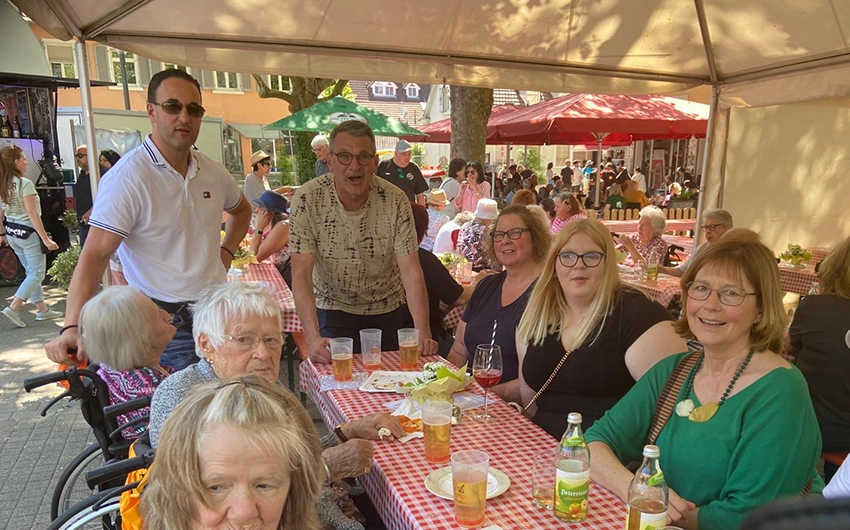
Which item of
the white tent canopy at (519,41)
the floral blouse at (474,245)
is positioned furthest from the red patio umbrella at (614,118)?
the floral blouse at (474,245)

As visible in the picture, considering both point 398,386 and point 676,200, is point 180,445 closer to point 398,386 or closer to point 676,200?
point 398,386

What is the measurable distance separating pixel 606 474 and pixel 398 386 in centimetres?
102

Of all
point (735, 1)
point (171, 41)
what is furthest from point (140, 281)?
point (735, 1)

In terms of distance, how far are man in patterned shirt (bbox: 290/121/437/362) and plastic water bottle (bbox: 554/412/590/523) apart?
1.51 meters

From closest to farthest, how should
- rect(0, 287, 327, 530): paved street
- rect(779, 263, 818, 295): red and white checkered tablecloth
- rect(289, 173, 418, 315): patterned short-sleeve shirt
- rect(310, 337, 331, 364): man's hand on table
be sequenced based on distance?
rect(310, 337, 331, 364): man's hand on table
rect(289, 173, 418, 315): patterned short-sleeve shirt
rect(0, 287, 327, 530): paved street
rect(779, 263, 818, 295): red and white checkered tablecloth

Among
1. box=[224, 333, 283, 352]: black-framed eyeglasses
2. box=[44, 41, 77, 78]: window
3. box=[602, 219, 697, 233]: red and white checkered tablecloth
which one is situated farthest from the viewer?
box=[44, 41, 77, 78]: window

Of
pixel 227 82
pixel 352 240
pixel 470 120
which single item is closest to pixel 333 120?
pixel 470 120

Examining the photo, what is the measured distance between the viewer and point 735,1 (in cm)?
412

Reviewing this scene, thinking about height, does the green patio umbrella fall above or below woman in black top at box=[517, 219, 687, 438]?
above

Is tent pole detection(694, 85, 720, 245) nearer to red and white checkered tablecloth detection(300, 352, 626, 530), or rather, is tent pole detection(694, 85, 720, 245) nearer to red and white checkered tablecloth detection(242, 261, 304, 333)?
red and white checkered tablecloth detection(242, 261, 304, 333)

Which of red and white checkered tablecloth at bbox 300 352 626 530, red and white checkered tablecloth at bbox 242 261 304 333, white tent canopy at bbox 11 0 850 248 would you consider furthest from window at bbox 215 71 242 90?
red and white checkered tablecloth at bbox 300 352 626 530

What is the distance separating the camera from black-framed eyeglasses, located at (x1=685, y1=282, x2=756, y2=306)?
187 centimetres

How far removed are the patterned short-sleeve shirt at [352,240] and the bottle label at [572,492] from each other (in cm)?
192

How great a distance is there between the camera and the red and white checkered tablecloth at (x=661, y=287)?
477 cm
